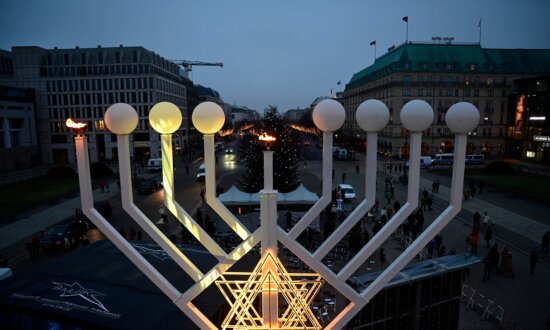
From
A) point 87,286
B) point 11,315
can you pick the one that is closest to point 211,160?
point 87,286

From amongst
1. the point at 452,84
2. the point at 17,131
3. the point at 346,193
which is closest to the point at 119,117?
the point at 346,193

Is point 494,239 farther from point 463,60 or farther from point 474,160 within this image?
point 463,60

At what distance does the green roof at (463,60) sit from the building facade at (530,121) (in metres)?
6.46

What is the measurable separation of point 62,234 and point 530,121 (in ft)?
190

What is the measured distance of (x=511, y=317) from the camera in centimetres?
1050

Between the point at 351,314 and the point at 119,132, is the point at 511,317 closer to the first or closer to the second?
the point at 351,314

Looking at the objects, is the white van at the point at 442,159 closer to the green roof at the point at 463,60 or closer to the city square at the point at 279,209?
the city square at the point at 279,209

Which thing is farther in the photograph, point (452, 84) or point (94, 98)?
point (94, 98)

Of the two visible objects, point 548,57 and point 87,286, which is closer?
point 87,286

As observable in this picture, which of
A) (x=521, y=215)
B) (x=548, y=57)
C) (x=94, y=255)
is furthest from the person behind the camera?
(x=548, y=57)

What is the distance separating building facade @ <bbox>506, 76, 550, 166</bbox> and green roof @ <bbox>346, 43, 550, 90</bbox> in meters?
6.46

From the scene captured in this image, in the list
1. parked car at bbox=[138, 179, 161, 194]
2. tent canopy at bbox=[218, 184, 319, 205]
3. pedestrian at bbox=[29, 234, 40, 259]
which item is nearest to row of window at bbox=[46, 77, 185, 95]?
parked car at bbox=[138, 179, 161, 194]

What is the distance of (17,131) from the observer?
50625 mm

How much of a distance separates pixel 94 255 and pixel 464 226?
63.1 ft
